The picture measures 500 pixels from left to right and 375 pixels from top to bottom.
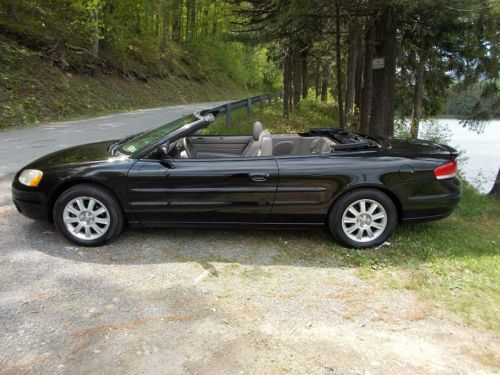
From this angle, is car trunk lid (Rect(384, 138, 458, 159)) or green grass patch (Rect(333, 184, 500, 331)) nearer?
green grass patch (Rect(333, 184, 500, 331))

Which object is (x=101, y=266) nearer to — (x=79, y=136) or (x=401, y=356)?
(x=401, y=356)

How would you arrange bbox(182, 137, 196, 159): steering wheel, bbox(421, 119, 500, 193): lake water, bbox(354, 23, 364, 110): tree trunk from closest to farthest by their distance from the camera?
bbox(182, 137, 196, 159): steering wheel
bbox(354, 23, 364, 110): tree trunk
bbox(421, 119, 500, 193): lake water

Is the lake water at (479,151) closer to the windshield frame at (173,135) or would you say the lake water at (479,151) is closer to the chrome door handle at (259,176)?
the chrome door handle at (259,176)

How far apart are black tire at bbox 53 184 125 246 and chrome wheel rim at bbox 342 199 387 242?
2.33 meters

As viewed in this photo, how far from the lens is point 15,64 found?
578 inches

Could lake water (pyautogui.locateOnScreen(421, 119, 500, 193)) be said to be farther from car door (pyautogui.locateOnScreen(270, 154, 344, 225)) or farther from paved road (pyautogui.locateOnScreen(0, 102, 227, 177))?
car door (pyautogui.locateOnScreen(270, 154, 344, 225))

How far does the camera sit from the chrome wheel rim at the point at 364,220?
421 cm

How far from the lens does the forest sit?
766 cm

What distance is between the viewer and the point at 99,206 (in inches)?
161

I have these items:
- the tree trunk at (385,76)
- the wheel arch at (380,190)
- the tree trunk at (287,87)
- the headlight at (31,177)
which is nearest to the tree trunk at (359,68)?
the tree trunk at (385,76)

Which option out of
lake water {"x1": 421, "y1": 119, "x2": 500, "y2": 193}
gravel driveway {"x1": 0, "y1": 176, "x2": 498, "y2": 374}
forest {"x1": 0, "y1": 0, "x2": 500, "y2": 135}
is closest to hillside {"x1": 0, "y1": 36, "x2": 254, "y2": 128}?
forest {"x1": 0, "y1": 0, "x2": 500, "y2": 135}

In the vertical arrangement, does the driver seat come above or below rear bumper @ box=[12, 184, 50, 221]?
above

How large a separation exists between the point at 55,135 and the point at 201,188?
7.88m

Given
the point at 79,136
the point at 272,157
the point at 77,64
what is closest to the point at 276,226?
the point at 272,157
